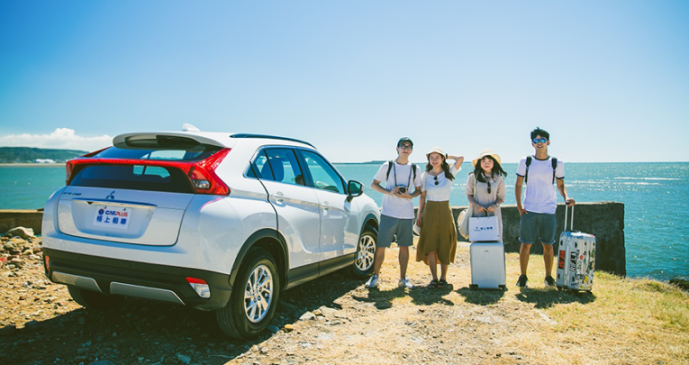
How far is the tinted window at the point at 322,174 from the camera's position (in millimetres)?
4594

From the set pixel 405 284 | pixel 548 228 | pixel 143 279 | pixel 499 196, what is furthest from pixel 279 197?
pixel 548 228

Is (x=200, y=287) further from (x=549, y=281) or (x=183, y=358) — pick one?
(x=549, y=281)

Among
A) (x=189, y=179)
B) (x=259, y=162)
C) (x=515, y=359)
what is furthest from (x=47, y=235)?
(x=515, y=359)

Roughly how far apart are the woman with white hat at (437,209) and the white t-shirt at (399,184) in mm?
153

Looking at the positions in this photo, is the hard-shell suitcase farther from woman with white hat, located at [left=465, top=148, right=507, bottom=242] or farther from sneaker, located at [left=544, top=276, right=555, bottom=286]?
woman with white hat, located at [left=465, top=148, right=507, bottom=242]

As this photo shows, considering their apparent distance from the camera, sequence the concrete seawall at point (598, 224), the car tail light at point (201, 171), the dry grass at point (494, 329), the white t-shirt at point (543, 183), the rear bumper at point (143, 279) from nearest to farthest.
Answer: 1. the rear bumper at point (143, 279)
2. the car tail light at point (201, 171)
3. the dry grass at point (494, 329)
4. the white t-shirt at point (543, 183)
5. the concrete seawall at point (598, 224)

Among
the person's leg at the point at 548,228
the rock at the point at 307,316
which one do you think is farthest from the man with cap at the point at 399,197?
the person's leg at the point at 548,228

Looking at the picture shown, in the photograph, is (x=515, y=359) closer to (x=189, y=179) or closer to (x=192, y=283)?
(x=192, y=283)

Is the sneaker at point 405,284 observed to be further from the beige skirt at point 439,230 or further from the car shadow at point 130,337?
the car shadow at point 130,337

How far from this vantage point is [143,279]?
292 cm

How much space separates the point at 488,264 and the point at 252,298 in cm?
330

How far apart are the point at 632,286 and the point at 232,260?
6.06 meters

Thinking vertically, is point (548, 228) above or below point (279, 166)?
below

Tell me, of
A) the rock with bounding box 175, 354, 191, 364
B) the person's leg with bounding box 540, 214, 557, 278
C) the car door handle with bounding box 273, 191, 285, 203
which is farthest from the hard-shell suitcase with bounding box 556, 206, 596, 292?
the rock with bounding box 175, 354, 191, 364
